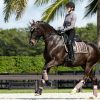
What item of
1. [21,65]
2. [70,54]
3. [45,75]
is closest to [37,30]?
[70,54]

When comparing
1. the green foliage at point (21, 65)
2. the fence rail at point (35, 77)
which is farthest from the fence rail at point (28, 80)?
the green foliage at point (21, 65)

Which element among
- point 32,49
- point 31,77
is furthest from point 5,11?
point 32,49

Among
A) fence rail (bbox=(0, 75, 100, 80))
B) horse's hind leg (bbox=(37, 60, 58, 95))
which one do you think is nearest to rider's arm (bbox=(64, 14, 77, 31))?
horse's hind leg (bbox=(37, 60, 58, 95))

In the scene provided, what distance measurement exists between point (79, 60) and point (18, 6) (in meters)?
11.8

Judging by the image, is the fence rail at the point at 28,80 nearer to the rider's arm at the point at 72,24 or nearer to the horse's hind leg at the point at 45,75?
the rider's arm at the point at 72,24

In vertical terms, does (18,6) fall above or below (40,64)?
above

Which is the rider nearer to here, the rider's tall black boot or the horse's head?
the rider's tall black boot

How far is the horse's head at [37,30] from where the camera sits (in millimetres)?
13719

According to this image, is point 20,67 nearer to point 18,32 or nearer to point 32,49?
point 32,49

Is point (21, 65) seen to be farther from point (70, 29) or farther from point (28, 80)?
point (70, 29)

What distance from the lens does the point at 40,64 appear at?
34.9 meters

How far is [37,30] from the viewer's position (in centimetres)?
1382

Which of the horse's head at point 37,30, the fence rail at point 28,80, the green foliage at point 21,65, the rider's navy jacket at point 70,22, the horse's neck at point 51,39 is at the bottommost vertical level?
the green foliage at point 21,65

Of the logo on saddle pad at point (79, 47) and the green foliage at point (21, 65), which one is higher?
the logo on saddle pad at point (79, 47)
